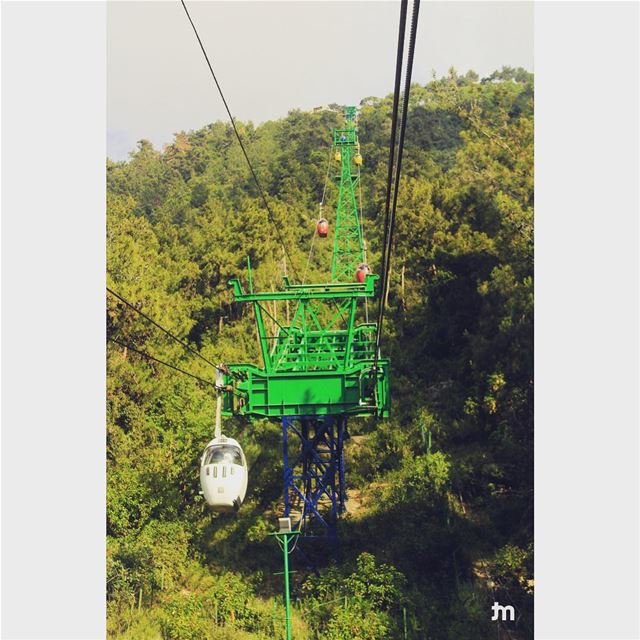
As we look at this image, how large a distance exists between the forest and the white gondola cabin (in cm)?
150

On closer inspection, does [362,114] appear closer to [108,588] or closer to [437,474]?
[437,474]

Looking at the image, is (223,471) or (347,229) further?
(347,229)

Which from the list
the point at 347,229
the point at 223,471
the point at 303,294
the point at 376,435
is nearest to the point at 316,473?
the point at 303,294

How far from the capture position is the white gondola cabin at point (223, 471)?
7.92m

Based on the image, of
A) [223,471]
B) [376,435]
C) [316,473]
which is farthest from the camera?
[376,435]

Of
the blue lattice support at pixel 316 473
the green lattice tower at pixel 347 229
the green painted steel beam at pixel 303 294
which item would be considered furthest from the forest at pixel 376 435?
the green painted steel beam at pixel 303 294

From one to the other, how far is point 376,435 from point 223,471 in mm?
11335

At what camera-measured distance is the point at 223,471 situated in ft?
26.0

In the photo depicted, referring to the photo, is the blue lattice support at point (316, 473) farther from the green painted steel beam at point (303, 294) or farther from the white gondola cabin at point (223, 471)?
the white gondola cabin at point (223, 471)

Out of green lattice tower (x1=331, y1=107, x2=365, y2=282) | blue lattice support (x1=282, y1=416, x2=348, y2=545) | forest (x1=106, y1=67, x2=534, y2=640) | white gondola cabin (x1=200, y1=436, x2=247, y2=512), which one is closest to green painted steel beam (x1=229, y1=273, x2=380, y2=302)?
blue lattice support (x1=282, y1=416, x2=348, y2=545)

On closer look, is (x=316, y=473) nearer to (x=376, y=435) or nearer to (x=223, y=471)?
(x=376, y=435)

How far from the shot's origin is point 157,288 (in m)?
25.4

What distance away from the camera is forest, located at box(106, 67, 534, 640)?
13008 millimetres

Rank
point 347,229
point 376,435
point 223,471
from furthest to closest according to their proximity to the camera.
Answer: point 347,229
point 376,435
point 223,471
